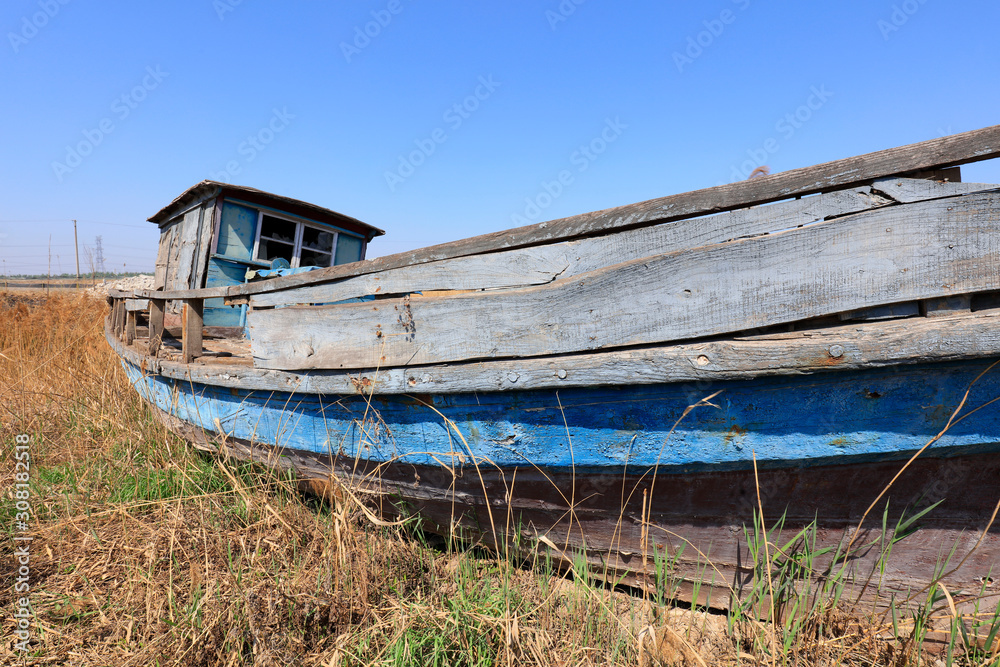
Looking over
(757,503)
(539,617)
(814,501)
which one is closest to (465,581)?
(539,617)

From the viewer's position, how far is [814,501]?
1.74 metres

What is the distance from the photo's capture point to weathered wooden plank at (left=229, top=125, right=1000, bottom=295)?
145 centimetres

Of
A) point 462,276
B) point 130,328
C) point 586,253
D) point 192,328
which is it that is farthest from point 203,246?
point 586,253

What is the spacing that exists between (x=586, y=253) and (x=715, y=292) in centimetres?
47

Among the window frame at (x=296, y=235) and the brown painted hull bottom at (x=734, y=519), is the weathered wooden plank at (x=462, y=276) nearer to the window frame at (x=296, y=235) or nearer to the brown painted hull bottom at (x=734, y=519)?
the brown painted hull bottom at (x=734, y=519)

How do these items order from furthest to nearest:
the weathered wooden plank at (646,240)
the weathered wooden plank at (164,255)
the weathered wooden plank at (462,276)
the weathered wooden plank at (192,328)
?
the weathered wooden plank at (164,255), the weathered wooden plank at (192,328), the weathered wooden plank at (462,276), the weathered wooden plank at (646,240)

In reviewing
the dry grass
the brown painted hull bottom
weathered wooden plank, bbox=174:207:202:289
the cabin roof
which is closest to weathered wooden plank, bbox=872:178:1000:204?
the brown painted hull bottom

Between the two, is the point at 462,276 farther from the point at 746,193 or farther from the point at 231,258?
the point at 231,258

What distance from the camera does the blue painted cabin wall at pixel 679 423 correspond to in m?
1.52

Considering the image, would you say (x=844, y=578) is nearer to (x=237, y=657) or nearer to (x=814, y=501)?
(x=814, y=501)

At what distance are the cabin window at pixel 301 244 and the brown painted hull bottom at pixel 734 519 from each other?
14.9 ft

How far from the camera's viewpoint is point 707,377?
5.23 ft

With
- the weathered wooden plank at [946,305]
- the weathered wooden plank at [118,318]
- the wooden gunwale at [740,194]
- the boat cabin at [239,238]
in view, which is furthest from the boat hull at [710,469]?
the boat cabin at [239,238]

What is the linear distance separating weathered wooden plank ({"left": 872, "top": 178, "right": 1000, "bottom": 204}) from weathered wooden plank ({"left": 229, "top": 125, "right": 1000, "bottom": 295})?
0.10ft
